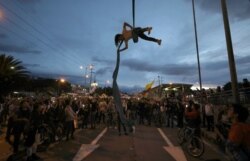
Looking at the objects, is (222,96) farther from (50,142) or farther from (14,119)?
(14,119)

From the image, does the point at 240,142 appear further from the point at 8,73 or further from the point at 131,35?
the point at 8,73

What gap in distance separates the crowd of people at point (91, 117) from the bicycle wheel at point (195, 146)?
0.65 metres

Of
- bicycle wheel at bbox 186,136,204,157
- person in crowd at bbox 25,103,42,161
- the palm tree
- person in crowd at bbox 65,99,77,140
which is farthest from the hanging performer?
the palm tree

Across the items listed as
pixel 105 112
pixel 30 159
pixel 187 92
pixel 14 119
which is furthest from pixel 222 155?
pixel 187 92

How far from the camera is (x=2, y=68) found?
27.3m

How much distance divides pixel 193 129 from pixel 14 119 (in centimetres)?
696

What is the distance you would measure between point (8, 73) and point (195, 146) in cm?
2129

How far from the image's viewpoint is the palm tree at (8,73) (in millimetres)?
26266

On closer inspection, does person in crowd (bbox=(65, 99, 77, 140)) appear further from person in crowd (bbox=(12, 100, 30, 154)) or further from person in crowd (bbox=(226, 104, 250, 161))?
person in crowd (bbox=(226, 104, 250, 161))

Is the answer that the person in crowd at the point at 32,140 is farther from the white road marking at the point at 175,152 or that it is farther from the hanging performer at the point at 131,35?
the hanging performer at the point at 131,35

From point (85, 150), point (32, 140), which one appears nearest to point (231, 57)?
point (85, 150)

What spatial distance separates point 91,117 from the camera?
71.4 ft

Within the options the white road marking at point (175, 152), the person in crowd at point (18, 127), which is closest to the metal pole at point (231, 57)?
the white road marking at point (175, 152)

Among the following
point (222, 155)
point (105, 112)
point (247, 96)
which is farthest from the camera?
point (105, 112)
